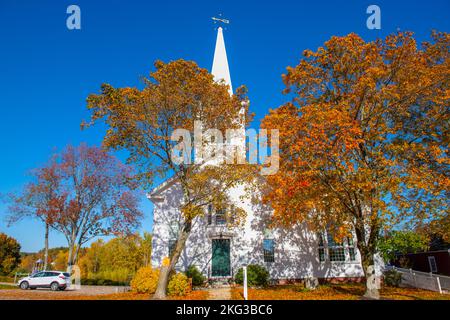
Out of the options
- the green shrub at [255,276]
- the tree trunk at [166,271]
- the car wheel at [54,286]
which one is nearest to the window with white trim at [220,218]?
the green shrub at [255,276]

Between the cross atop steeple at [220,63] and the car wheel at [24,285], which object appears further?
the cross atop steeple at [220,63]

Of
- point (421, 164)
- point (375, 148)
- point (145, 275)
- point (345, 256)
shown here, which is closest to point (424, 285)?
point (345, 256)

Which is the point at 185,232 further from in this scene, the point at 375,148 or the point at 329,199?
the point at 375,148

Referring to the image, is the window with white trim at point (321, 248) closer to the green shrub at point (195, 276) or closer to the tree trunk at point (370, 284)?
the tree trunk at point (370, 284)

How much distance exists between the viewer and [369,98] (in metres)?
14.5

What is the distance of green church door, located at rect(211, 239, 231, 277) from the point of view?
2002cm

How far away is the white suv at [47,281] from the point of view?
21.8m

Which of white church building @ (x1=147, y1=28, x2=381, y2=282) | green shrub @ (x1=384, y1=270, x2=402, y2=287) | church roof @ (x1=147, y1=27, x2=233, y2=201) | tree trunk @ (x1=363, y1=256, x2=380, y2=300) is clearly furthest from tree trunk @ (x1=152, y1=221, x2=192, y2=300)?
church roof @ (x1=147, y1=27, x2=233, y2=201)

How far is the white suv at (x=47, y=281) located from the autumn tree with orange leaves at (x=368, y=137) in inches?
710

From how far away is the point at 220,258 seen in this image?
66.7 ft

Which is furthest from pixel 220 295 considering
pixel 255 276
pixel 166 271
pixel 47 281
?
pixel 47 281

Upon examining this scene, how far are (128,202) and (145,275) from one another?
11.9 meters

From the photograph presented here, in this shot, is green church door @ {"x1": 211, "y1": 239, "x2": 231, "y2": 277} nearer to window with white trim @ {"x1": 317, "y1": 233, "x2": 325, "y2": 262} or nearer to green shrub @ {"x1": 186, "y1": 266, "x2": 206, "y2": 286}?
green shrub @ {"x1": 186, "y1": 266, "x2": 206, "y2": 286}

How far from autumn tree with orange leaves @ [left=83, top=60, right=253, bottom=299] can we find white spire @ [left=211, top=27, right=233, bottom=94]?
11.5m
